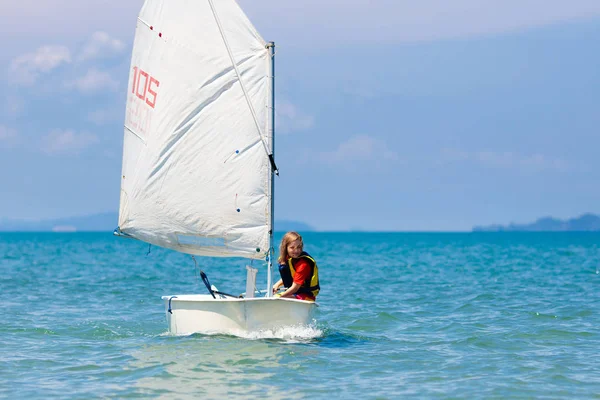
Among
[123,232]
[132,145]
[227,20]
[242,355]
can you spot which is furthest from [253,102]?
[242,355]

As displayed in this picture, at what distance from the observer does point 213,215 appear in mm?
14414

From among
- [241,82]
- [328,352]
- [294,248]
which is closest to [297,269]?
[294,248]

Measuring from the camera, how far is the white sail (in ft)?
46.8

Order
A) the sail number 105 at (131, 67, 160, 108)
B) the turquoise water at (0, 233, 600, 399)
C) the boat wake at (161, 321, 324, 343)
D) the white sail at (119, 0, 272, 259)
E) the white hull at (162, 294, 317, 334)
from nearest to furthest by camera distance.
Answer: the turquoise water at (0, 233, 600, 399) < the white hull at (162, 294, 317, 334) < the boat wake at (161, 321, 324, 343) < the white sail at (119, 0, 272, 259) < the sail number 105 at (131, 67, 160, 108)

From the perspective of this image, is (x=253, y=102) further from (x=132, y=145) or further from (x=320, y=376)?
(x=320, y=376)

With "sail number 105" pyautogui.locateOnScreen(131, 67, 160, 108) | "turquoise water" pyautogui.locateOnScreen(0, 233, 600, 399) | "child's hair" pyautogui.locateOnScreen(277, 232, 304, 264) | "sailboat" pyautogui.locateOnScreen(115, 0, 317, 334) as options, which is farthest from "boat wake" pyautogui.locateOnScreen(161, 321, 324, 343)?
"sail number 105" pyautogui.locateOnScreen(131, 67, 160, 108)

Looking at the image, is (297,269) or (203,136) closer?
(297,269)

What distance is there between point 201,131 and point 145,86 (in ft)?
4.43

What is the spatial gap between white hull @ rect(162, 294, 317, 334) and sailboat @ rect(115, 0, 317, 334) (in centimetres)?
4

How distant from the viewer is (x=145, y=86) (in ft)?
48.3

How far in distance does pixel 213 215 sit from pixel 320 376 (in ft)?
12.2

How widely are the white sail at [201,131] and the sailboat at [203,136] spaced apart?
0.06 feet

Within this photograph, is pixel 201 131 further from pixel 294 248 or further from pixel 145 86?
pixel 294 248

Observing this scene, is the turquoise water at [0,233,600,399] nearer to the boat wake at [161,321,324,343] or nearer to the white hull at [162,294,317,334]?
the boat wake at [161,321,324,343]
